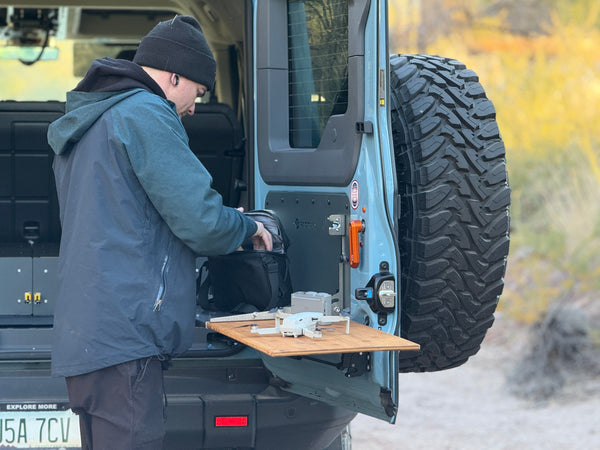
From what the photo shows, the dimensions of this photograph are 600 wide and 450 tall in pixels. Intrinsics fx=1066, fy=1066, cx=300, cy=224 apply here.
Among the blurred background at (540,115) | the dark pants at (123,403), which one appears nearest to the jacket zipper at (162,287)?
the dark pants at (123,403)

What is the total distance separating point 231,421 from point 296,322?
2.07ft

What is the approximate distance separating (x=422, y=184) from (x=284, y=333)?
745 mm

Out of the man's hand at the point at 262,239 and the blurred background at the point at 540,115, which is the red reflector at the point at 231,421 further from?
the blurred background at the point at 540,115

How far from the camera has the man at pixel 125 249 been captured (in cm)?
317

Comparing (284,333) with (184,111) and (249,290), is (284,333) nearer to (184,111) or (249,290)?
(249,290)

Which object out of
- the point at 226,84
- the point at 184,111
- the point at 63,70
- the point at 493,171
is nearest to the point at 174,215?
the point at 184,111

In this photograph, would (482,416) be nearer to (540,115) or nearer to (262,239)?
(262,239)

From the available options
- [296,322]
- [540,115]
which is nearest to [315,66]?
[296,322]

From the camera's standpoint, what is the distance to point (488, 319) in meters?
4.03

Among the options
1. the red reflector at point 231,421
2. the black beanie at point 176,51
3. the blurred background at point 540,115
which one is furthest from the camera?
the blurred background at point 540,115

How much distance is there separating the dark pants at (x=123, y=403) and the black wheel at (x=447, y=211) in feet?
3.36

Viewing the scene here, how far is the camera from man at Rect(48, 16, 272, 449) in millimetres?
3174

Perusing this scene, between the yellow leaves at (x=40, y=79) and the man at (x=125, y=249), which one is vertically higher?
the yellow leaves at (x=40, y=79)

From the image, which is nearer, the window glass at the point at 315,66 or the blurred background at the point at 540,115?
the window glass at the point at 315,66
